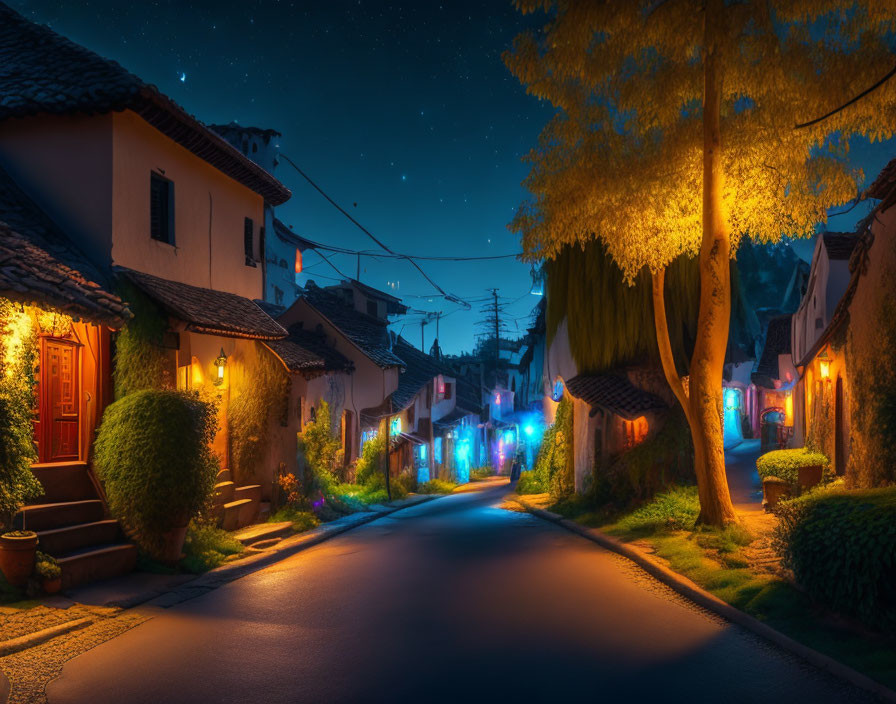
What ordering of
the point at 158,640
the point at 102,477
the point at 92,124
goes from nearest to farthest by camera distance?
the point at 158,640 < the point at 102,477 < the point at 92,124

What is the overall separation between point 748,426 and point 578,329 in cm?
2847

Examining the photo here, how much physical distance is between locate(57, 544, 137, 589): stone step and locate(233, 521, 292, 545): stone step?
3571 millimetres

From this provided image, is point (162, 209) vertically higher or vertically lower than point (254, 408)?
higher

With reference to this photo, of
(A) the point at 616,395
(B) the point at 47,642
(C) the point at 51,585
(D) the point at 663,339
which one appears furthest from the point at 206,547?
(A) the point at 616,395

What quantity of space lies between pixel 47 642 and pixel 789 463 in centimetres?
1590

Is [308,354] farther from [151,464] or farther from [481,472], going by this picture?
[481,472]

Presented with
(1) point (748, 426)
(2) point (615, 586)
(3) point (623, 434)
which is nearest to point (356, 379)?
(3) point (623, 434)

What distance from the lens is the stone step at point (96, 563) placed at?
9.91 meters

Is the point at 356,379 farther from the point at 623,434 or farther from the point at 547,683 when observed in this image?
the point at 547,683

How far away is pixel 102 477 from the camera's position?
11750mm

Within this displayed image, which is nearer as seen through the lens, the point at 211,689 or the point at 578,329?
the point at 211,689

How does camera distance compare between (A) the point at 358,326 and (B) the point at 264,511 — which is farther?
(A) the point at 358,326

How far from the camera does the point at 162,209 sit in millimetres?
14914

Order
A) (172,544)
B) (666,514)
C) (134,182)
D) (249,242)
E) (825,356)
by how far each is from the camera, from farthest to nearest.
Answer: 1. (249,242)
2. (825,356)
3. (666,514)
4. (134,182)
5. (172,544)
